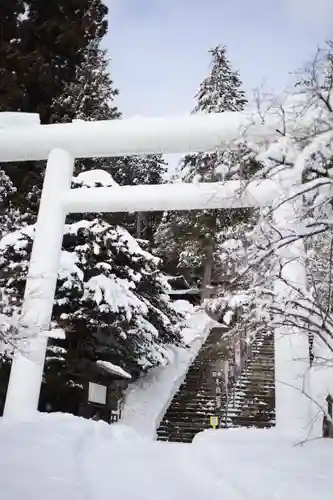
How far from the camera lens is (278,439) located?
6211 mm

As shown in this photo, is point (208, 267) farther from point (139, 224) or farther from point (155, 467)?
point (155, 467)

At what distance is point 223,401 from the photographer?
12328 millimetres

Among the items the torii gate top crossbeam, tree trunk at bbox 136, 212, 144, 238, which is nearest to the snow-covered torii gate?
the torii gate top crossbeam

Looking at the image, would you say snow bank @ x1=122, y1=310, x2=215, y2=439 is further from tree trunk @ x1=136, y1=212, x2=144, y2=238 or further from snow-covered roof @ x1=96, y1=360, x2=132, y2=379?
tree trunk @ x1=136, y1=212, x2=144, y2=238

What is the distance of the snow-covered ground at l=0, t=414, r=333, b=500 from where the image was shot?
3602 mm

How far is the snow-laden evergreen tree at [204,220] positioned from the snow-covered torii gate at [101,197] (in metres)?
10.0

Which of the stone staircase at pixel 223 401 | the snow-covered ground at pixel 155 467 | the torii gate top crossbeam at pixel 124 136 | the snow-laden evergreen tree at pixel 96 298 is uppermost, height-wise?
the torii gate top crossbeam at pixel 124 136

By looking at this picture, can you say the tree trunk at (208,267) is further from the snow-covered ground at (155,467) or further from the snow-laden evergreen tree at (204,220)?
the snow-covered ground at (155,467)

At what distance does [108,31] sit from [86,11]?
6.80 feet

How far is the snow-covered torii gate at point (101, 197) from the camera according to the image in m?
6.85

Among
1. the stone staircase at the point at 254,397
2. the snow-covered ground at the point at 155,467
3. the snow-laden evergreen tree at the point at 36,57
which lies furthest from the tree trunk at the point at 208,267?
the snow-covered ground at the point at 155,467

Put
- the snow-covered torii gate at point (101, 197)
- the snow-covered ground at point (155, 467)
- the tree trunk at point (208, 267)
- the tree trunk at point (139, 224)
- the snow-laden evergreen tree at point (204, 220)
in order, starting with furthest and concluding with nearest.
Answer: the tree trunk at point (139, 224), the tree trunk at point (208, 267), the snow-laden evergreen tree at point (204, 220), the snow-covered torii gate at point (101, 197), the snow-covered ground at point (155, 467)

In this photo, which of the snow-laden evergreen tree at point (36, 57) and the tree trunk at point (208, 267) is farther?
the tree trunk at point (208, 267)

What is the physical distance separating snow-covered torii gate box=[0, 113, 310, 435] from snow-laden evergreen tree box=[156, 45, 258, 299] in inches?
395
